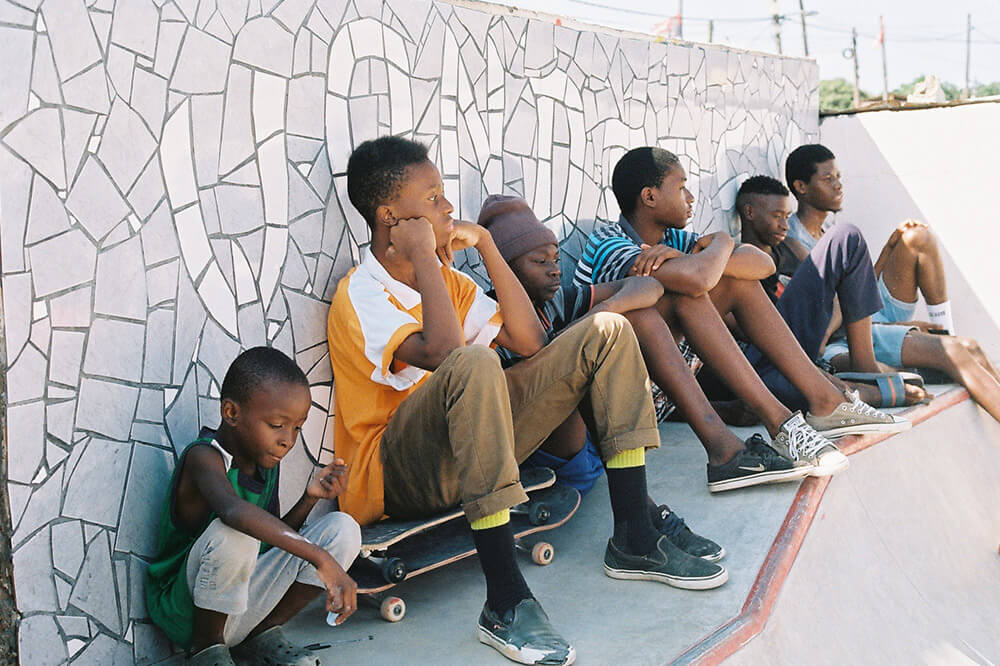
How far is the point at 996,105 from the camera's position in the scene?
22.9ft

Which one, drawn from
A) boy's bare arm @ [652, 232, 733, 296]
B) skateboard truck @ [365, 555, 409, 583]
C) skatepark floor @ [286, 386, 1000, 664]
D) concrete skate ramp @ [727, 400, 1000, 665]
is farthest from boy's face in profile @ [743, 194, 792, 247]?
skateboard truck @ [365, 555, 409, 583]

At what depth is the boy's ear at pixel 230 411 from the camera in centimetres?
270

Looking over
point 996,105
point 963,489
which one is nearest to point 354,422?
point 963,489

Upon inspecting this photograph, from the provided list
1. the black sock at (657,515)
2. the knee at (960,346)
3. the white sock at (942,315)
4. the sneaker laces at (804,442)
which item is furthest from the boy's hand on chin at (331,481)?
the white sock at (942,315)

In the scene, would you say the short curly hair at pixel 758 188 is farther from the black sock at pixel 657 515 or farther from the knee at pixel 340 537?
the knee at pixel 340 537

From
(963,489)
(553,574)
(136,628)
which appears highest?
(136,628)

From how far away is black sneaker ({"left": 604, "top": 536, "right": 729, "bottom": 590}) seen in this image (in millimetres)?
3133

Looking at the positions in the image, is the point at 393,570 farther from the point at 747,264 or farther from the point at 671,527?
the point at 747,264

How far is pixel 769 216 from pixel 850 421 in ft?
7.78

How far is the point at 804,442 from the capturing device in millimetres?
3768

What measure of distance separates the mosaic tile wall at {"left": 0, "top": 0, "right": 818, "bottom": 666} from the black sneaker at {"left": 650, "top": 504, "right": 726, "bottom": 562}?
1223 mm

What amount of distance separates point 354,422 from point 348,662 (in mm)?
871

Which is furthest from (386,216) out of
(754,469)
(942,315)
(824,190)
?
(824,190)

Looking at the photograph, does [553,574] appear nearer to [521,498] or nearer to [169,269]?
[521,498]
